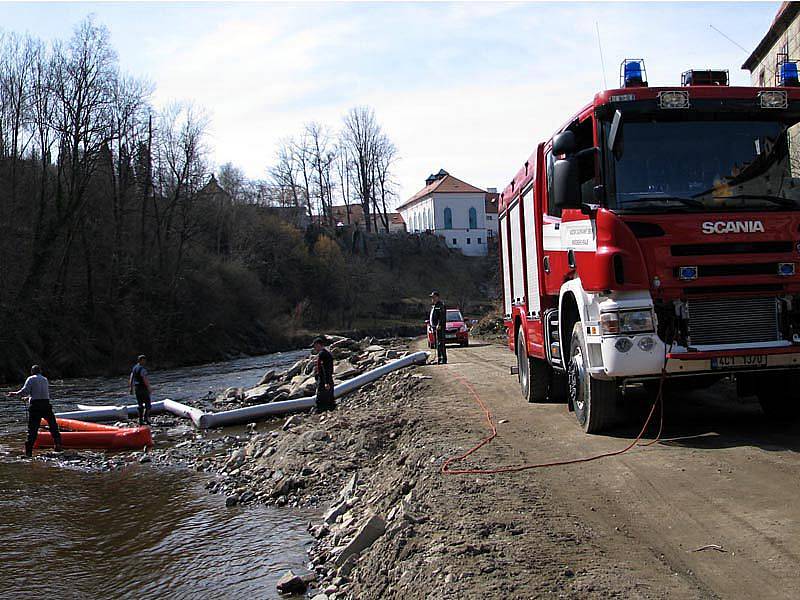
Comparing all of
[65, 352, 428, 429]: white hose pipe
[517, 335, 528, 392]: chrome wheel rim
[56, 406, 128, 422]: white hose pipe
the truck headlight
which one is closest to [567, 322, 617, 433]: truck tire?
the truck headlight

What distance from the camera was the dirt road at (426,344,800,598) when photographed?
15.4 ft

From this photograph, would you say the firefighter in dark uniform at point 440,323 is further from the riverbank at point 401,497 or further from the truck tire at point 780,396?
the truck tire at point 780,396

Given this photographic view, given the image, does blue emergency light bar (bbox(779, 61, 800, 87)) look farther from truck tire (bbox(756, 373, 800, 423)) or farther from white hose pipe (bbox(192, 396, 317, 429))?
white hose pipe (bbox(192, 396, 317, 429))

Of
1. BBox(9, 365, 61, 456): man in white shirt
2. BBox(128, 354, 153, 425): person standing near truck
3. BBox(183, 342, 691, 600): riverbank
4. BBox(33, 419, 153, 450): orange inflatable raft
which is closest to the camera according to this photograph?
BBox(183, 342, 691, 600): riverbank

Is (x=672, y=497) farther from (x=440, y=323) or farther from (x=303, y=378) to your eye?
(x=303, y=378)

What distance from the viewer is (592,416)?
8.77m

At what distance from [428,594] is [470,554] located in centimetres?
46

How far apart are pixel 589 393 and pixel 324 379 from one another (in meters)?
8.29

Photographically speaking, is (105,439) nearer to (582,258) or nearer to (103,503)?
(103,503)

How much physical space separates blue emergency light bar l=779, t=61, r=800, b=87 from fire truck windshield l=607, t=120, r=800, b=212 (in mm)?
809

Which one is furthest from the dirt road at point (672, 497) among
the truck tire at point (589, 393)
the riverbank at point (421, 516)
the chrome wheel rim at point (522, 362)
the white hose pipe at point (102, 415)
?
the white hose pipe at point (102, 415)

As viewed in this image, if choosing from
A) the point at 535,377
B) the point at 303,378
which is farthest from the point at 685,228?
the point at 303,378

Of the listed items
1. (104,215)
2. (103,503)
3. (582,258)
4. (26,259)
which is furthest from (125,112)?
(582,258)

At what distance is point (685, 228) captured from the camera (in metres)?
7.63
